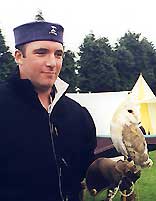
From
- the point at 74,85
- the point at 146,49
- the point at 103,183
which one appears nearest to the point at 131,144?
the point at 103,183

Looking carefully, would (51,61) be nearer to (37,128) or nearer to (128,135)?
(37,128)

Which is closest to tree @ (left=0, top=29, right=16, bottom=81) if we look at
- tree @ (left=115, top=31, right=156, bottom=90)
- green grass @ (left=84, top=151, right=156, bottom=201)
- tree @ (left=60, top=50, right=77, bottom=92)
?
tree @ (left=60, top=50, right=77, bottom=92)

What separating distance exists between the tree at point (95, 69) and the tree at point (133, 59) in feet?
4.74

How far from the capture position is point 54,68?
1.70 meters

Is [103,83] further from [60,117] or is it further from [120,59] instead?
[60,117]

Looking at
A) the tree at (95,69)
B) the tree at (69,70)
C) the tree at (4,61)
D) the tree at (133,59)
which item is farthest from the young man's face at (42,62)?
the tree at (133,59)

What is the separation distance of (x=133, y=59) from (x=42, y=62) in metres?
23.1

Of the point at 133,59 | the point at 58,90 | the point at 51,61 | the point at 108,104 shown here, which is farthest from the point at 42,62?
the point at 133,59

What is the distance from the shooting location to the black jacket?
1.69 metres

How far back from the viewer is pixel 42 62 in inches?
66.5

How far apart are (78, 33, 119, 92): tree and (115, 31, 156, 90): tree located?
1446 mm

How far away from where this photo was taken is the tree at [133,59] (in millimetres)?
23172

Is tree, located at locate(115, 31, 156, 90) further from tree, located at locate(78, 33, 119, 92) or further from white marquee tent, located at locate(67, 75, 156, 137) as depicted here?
white marquee tent, located at locate(67, 75, 156, 137)

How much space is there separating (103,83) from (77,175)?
61.8ft
